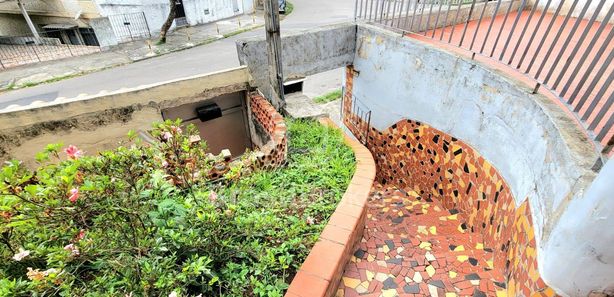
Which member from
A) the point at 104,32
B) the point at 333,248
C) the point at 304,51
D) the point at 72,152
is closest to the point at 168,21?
the point at 104,32

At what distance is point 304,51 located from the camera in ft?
16.2

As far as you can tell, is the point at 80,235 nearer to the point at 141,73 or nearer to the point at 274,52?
the point at 274,52

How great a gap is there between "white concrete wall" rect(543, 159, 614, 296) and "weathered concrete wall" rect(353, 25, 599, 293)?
64 mm

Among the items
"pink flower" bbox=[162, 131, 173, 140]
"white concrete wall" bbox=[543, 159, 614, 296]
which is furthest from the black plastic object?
"white concrete wall" bbox=[543, 159, 614, 296]

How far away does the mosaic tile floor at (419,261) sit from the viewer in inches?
109

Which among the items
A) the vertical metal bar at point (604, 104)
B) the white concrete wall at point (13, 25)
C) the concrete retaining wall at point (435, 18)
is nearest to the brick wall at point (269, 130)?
the concrete retaining wall at point (435, 18)

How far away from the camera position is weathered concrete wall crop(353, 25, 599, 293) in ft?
6.63

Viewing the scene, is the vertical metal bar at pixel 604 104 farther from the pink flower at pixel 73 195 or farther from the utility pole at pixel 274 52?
the utility pole at pixel 274 52

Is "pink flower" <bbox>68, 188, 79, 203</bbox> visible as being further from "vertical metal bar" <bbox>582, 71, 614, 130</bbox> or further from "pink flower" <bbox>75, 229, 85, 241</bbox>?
"vertical metal bar" <bbox>582, 71, 614, 130</bbox>

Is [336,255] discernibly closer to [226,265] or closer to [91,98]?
[226,265]

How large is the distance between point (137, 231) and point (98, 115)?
2.95 meters

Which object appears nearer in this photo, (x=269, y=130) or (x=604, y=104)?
(x=604, y=104)

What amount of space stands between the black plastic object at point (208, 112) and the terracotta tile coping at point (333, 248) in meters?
3.22

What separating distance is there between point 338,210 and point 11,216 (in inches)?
83.8
